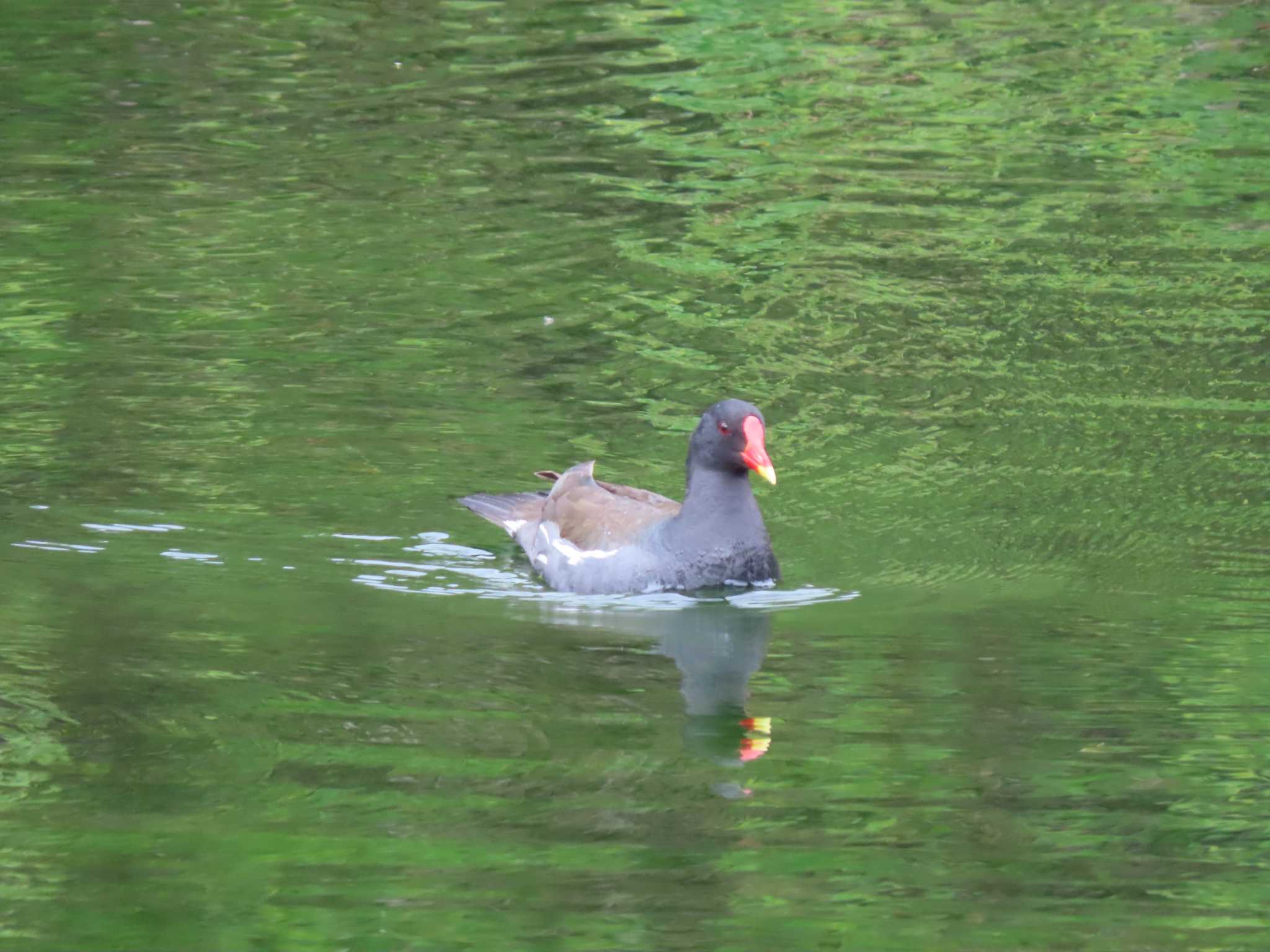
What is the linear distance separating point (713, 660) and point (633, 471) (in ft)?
8.99

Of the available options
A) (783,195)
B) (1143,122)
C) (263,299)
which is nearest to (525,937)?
(263,299)

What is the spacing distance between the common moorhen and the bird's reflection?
18 centimetres

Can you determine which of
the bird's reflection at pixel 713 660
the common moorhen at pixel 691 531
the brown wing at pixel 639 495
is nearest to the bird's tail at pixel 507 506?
the brown wing at pixel 639 495

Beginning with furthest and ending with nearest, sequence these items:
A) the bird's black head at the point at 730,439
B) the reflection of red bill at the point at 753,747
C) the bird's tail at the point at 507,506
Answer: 1. the bird's tail at the point at 507,506
2. the bird's black head at the point at 730,439
3. the reflection of red bill at the point at 753,747

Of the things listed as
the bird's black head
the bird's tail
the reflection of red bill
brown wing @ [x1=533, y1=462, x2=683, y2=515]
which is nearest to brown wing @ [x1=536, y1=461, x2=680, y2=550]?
brown wing @ [x1=533, y1=462, x2=683, y2=515]

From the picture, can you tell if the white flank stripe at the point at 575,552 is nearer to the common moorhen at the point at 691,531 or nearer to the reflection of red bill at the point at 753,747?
the common moorhen at the point at 691,531

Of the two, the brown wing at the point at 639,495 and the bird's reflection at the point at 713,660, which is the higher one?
the brown wing at the point at 639,495

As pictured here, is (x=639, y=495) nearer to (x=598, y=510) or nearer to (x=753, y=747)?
(x=598, y=510)

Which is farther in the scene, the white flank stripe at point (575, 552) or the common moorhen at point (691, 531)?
the white flank stripe at point (575, 552)

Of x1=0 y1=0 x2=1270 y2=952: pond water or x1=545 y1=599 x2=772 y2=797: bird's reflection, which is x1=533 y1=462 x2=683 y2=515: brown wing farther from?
x1=545 y1=599 x2=772 y2=797: bird's reflection

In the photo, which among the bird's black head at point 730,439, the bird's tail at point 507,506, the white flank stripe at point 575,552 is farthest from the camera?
the bird's tail at point 507,506

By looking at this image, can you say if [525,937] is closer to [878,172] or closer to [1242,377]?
[1242,377]

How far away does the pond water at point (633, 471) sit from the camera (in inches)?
250

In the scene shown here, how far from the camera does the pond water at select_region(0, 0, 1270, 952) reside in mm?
6352
